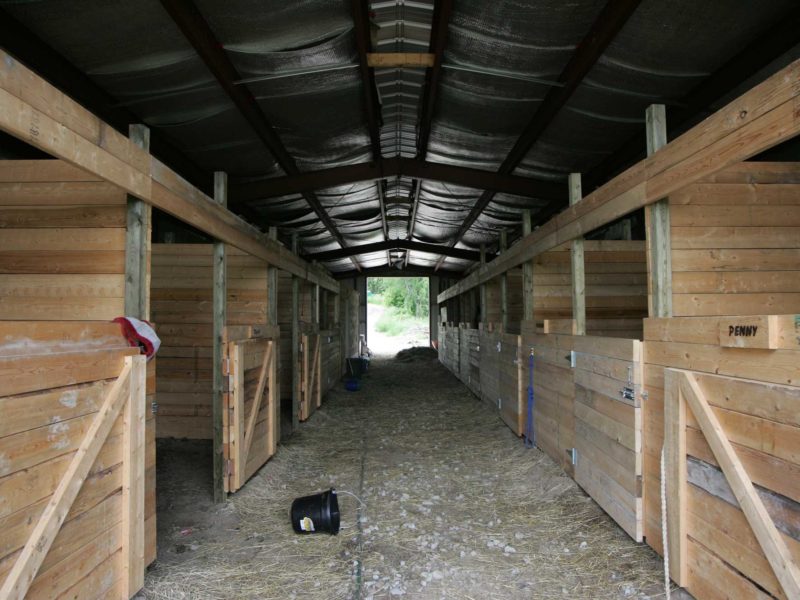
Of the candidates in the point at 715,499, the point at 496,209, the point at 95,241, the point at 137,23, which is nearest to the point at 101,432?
the point at 95,241

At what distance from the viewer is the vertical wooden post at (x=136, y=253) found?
2832 millimetres

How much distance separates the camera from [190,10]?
308cm

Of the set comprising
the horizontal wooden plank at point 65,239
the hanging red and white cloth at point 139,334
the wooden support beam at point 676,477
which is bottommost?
the wooden support beam at point 676,477

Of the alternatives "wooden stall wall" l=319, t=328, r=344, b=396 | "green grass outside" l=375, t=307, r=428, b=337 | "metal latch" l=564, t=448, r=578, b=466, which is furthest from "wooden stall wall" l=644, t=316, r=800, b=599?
"green grass outside" l=375, t=307, r=428, b=337

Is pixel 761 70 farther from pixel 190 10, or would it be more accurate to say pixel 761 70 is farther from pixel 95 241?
pixel 95 241

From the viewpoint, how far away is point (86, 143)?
231 centimetres

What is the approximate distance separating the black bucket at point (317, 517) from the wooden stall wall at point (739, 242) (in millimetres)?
2791

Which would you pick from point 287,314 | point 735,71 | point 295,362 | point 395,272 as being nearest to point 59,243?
point 735,71

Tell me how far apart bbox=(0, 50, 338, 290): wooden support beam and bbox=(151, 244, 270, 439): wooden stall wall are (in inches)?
78.1

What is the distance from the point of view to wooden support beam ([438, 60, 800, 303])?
2.12 m

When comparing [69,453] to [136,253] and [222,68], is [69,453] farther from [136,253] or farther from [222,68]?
[222,68]

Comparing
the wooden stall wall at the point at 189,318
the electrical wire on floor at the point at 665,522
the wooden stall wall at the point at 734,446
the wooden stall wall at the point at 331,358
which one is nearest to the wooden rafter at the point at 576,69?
the wooden stall wall at the point at 734,446

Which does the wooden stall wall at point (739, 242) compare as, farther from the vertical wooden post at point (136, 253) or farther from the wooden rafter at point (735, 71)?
the vertical wooden post at point (136, 253)

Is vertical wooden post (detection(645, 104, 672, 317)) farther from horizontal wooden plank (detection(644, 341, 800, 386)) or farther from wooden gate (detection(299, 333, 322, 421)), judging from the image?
wooden gate (detection(299, 333, 322, 421))
